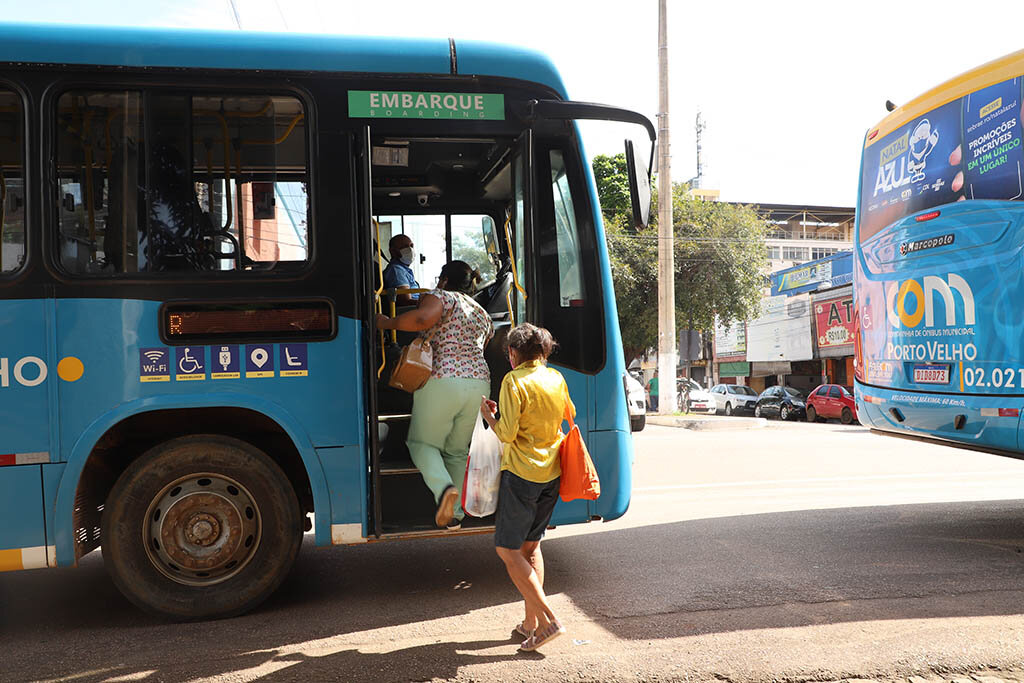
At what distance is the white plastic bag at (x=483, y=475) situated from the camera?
4.37m

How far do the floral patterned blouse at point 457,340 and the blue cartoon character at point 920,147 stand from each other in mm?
3998

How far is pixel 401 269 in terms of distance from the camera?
6.21 meters

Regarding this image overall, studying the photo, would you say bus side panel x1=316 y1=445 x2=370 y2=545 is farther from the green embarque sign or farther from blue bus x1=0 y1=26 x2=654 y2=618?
the green embarque sign

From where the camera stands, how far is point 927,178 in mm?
6652

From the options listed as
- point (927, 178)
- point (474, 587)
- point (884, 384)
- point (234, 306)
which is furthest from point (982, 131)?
point (234, 306)

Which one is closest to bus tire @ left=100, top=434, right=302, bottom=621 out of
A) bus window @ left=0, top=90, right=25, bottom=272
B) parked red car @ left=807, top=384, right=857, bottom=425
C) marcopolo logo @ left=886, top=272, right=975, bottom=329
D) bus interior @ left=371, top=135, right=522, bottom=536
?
bus interior @ left=371, top=135, right=522, bottom=536

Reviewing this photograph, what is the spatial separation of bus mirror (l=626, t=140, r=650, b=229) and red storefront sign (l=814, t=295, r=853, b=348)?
109 feet

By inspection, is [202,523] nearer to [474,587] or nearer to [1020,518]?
[474,587]

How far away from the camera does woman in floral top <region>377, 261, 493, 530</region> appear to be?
16.1 ft

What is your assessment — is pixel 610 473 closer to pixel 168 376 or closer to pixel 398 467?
pixel 398 467

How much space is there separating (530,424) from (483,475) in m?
0.44

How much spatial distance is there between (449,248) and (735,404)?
30911 mm

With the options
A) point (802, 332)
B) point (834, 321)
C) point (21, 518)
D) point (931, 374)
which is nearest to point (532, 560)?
point (21, 518)

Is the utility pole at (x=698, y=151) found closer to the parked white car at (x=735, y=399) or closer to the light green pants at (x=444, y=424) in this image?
the parked white car at (x=735, y=399)
